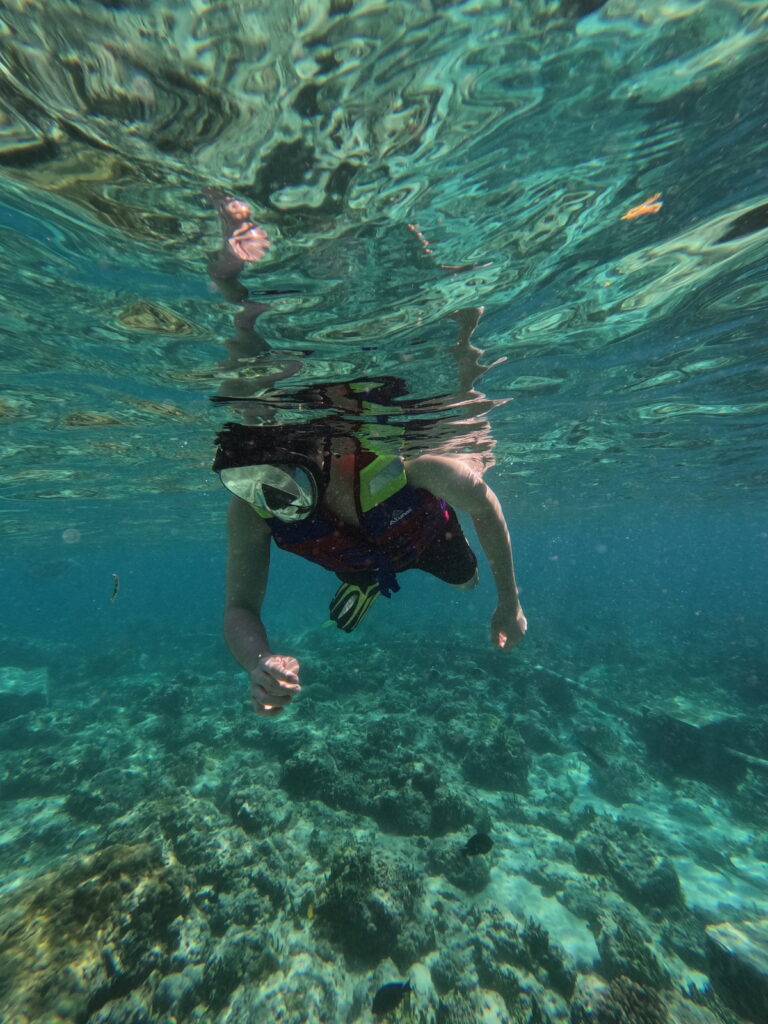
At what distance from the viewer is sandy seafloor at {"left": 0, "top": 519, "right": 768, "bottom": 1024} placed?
5488 mm

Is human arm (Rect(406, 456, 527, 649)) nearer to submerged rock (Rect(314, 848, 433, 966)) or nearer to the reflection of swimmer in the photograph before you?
the reflection of swimmer

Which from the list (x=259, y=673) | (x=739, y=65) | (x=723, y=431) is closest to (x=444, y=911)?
(x=259, y=673)

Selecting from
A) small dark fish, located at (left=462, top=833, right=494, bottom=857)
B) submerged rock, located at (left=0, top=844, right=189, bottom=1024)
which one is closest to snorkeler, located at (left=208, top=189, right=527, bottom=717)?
submerged rock, located at (left=0, top=844, right=189, bottom=1024)

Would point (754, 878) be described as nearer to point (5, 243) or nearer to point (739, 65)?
point (739, 65)

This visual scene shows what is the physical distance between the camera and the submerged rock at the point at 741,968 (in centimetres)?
602

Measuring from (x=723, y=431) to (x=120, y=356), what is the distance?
67.4ft

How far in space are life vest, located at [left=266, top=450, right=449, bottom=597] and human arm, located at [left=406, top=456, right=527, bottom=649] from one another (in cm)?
23

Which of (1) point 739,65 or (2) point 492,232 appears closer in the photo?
(1) point 739,65

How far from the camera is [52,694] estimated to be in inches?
880

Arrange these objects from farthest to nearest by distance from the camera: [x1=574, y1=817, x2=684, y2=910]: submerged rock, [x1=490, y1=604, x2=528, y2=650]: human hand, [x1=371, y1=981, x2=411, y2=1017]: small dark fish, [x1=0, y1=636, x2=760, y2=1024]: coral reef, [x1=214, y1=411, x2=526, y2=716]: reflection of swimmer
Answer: [x1=574, y1=817, x2=684, y2=910]: submerged rock → [x1=371, y1=981, x2=411, y2=1017]: small dark fish → [x1=0, y1=636, x2=760, y2=1024]: coral reef → [x1=490, y1=604, x2=528, y2=650]: human hand → [x1=214, y1=411, x2=526, y2=716]: reflection of swimmer

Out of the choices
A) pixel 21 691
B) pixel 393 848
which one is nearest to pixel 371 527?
pixel 393 848

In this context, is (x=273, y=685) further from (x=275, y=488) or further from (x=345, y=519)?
(x=345, y=519)

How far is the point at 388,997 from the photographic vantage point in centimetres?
575

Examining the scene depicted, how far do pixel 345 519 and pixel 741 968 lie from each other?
843cm
